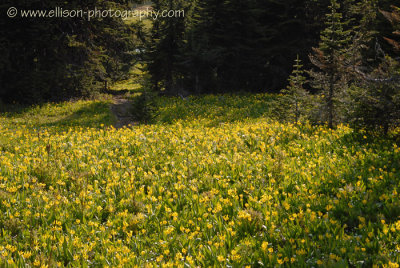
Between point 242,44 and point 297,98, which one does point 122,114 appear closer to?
point 297,98

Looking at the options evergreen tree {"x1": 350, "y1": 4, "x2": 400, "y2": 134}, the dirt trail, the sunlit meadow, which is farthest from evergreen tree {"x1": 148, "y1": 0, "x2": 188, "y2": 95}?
the sunlit meadow

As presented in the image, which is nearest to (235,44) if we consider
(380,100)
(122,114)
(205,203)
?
(122,114)

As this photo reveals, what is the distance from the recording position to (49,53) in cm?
2166

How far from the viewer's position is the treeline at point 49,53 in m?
20.1

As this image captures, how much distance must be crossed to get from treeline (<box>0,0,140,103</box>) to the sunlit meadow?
581 inches

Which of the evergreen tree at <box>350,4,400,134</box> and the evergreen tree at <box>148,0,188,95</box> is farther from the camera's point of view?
the evergreen tree at <box>148,0,188,95</box>

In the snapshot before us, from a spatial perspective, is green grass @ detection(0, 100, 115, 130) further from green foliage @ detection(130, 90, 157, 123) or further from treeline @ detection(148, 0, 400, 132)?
treeline @ detection(148, 0, 400, 132)

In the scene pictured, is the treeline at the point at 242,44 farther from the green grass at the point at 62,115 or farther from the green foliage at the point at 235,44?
the green grass at the point at 62,115

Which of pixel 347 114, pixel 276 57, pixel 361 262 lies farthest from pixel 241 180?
pixel 276 57

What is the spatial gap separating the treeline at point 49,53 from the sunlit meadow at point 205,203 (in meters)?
14.7

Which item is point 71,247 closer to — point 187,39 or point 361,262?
point 361,262

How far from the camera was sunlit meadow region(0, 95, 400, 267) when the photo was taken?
3.54 meters

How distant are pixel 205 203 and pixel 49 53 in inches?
849

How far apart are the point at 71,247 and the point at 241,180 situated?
3.05 meters
